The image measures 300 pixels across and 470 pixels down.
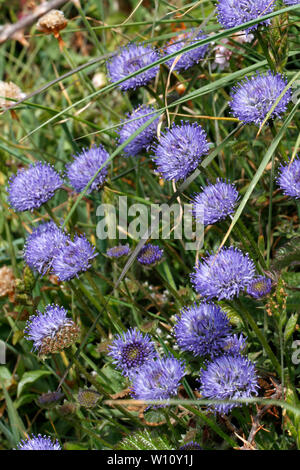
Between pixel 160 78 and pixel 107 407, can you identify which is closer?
pixel 107 407

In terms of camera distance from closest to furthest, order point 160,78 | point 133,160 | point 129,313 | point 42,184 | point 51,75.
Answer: point 42,184, point 160,78, point 129,313, point 133,160, point 51,75

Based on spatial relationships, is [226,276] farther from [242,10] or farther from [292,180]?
[242,10]

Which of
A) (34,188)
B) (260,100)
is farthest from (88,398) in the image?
(260,100)

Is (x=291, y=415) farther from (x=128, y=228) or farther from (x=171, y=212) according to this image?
(x=128, y=228)

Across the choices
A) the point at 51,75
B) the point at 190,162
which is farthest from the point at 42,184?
the point at 51,75

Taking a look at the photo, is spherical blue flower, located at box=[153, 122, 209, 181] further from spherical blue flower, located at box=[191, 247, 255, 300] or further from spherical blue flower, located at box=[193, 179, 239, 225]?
spherical blue flower, located at box=[191, 247, 255, 300]

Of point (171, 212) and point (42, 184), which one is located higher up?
point (42, 184)

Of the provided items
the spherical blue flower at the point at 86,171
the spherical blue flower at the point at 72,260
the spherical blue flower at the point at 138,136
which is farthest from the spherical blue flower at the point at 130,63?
the spherical blue flower at the point at 72,260
